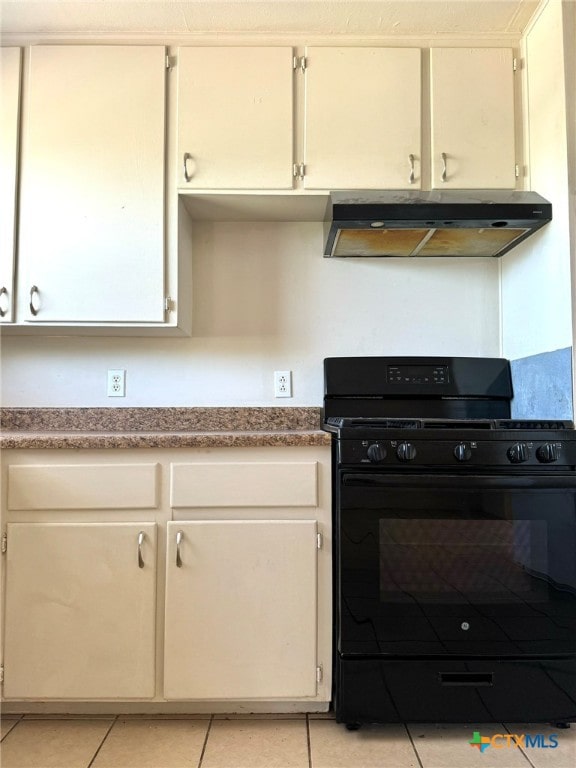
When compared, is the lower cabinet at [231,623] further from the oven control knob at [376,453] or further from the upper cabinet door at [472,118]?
the upper cabinet door at [472,118]

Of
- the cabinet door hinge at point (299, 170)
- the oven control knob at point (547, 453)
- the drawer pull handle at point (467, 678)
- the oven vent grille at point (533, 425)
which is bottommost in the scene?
the drawer pull handle at point (467, 678)

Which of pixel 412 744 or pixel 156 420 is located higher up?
pixel 156 420

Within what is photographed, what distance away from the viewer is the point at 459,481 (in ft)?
4.46

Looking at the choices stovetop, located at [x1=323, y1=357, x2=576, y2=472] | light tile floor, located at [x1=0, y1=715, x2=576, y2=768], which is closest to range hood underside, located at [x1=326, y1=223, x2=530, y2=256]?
stovetop, located at [x1=323, y1=357, x2=576, y2=472]

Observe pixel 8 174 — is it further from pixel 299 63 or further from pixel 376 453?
pixel 376 453

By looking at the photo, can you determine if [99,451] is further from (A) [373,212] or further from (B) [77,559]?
(A) [373,212]

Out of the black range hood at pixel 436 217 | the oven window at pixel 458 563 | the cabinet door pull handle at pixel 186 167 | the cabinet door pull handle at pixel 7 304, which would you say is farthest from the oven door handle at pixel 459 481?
the cabinet door pull handle at pixel 7 304

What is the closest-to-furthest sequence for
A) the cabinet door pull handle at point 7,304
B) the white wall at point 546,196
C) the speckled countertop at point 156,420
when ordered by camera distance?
the white wall at point 546,196 → the cabinet door pull handle at point 7,304 → the speckled countertop at point 156,420

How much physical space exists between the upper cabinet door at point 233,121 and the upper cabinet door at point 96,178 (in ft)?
0.34

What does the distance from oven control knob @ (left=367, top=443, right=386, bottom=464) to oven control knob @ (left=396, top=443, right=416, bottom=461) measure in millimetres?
43

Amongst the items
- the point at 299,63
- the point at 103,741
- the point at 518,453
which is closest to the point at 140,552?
the point at 103,741

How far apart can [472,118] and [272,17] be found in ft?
2.59

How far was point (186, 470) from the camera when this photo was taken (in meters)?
1.41

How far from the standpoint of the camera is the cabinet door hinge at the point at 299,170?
169cm
